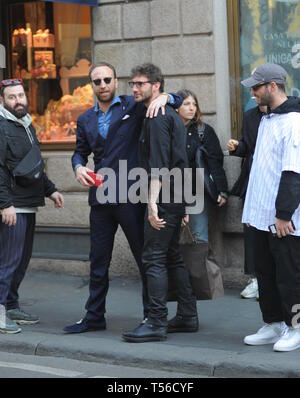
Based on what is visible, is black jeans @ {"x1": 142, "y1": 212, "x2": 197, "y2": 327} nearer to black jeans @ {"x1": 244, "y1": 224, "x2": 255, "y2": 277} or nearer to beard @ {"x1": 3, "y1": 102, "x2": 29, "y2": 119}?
beard @ {"x1": 3, "y1": 102, "x2": 29, "y2": 119}

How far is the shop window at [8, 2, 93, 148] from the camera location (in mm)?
10828

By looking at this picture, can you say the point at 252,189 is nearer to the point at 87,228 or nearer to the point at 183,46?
the point at 183,46

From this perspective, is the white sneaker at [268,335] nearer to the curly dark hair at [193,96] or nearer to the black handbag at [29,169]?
the black handbag at [29,169]

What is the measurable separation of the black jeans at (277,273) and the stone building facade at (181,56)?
2430mm

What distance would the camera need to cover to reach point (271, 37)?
9461 mm

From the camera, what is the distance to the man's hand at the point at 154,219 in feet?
23.1

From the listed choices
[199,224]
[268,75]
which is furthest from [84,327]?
[268,75]

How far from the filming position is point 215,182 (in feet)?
30.1

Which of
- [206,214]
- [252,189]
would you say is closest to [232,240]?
[206,214]

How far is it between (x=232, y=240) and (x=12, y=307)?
2467 millimetres

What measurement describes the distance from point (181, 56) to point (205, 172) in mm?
1319

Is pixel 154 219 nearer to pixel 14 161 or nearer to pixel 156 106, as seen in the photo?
pixel 156 106

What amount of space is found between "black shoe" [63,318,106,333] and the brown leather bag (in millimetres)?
817

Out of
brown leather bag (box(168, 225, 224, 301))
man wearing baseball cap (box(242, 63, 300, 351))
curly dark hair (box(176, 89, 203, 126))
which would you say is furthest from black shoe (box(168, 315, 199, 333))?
curly dark hair (box(176, 89, 203, 126))
